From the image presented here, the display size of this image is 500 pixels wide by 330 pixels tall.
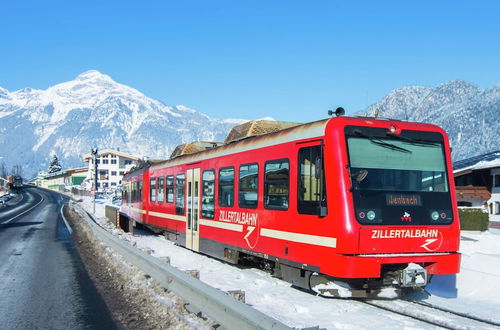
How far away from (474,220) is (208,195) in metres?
18.5

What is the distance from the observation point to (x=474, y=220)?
27.1 m

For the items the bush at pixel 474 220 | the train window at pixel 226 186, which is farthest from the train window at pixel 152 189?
the bush at pixel 474 220

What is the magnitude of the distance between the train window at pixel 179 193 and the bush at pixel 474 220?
56.2 feet

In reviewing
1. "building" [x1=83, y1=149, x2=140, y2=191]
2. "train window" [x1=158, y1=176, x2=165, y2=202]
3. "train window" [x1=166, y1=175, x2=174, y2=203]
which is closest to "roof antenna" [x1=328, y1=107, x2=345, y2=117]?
"train window" [x1=166, y1=175, x2=174, y2=203]

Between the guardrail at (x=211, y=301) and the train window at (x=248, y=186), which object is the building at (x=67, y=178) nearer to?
the train window at (x=248, y=186)

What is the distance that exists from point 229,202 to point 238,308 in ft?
23.2

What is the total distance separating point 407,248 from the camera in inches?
326

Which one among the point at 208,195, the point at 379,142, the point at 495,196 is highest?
the point at 379,142

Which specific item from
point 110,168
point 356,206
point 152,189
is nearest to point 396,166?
point 356,206

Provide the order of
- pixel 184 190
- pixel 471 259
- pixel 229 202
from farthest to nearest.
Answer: pixel 184 190 < pixel 471 259 < pixel 229 202

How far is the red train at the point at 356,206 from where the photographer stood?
8023 millimetres

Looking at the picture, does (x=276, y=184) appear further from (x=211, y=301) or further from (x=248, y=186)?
(x=211, y=301)

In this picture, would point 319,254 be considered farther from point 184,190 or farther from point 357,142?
point 184,190

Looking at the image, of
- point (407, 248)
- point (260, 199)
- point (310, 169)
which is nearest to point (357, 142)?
point (310, 169)
